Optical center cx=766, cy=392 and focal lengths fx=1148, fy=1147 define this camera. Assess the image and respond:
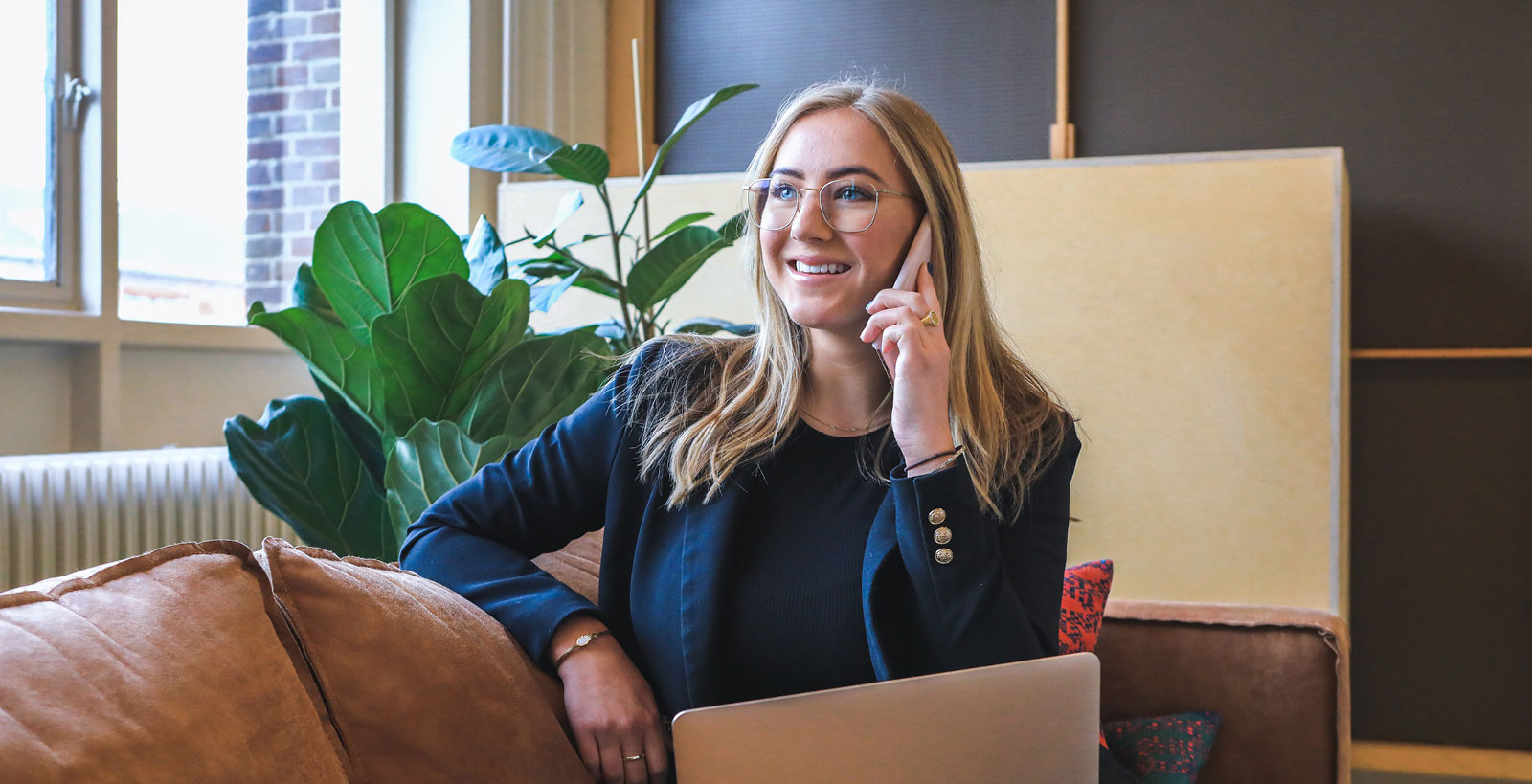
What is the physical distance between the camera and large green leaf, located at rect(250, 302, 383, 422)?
1.93 meters

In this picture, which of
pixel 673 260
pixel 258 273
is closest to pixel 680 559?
pixel 673 260

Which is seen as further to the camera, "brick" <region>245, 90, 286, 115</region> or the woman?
"brick" <region>245, 90, 286, 115</region>

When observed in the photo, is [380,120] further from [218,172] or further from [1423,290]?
→ [1423,290]

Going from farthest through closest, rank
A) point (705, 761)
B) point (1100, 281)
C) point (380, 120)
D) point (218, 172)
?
1. point (380, 120)
2. point (218, 172)
3. point (1100, 281)
4. point (705, 761)

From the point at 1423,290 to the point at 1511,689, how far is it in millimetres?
1166

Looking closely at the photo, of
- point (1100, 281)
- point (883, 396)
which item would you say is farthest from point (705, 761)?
point (1100, 281)

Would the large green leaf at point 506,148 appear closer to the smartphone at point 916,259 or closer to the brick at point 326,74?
the smartphone at point 916,259

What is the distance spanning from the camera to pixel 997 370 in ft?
5.05

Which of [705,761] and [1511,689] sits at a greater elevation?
[705,761]

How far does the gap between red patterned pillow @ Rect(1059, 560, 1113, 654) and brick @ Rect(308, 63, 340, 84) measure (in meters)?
2.84

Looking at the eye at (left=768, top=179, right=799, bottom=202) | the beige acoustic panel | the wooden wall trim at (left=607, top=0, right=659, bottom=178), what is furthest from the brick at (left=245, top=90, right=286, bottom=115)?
the eye at (left=768, top=179, right=799, bottom=202)

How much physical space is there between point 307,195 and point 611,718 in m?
2.80

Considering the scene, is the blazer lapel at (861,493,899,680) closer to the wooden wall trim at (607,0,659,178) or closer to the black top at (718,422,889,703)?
the black top at (718,422,889,703)

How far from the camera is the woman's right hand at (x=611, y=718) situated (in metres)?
1.09
